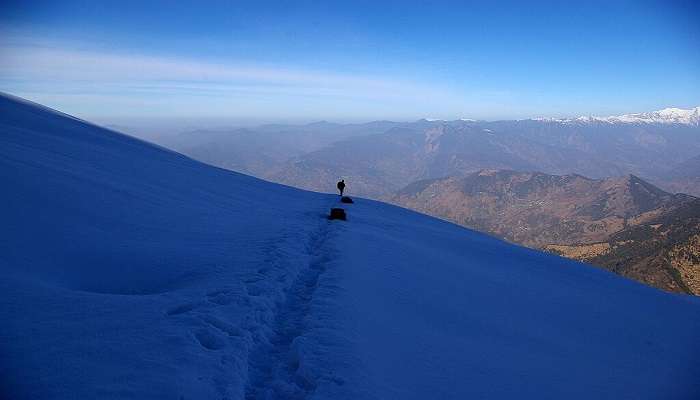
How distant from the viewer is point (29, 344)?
6.33 m

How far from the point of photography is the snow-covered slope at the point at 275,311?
22.2ft

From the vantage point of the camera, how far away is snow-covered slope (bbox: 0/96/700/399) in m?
6.78

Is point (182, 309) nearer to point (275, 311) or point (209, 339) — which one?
point (209, 339)

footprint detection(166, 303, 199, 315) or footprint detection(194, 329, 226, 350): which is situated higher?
footprint detection(166, 303, 199, 315)

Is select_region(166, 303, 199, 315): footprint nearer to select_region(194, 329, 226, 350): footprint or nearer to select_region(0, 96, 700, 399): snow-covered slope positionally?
select_region(0, 96, 700, 399): snow-covered slope

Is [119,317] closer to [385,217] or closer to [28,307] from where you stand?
[28,307]

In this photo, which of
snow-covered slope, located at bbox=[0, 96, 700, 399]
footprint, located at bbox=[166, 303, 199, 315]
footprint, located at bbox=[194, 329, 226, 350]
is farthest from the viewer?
footprint, located at bbox=[166, 303, 199, 315]

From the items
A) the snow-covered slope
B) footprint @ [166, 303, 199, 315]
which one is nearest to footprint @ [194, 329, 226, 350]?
the snow-covered slope

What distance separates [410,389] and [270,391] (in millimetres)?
2785

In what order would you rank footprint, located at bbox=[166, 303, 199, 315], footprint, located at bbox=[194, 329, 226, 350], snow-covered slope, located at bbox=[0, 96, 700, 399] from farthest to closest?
footprint, located at bbox=[166, 303, 199, 315] < footprint, located at bbox=[194, 329, 226, 350] < snow-covered slope, located at bbox=[0, 96, 700, 399]

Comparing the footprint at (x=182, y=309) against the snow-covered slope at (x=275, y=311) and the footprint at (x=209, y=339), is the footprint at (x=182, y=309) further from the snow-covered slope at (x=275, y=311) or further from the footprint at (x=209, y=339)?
the footprint at (x=209, y=339)

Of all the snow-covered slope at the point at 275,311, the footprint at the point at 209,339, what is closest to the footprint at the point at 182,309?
the snow-covered slope at the point at 275,311

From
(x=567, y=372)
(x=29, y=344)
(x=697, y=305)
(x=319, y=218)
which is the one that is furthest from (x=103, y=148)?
(x=697, y=305)

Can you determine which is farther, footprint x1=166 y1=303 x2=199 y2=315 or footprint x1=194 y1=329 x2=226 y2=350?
footprint x1=166 y1=303 x2=199 y2=315
